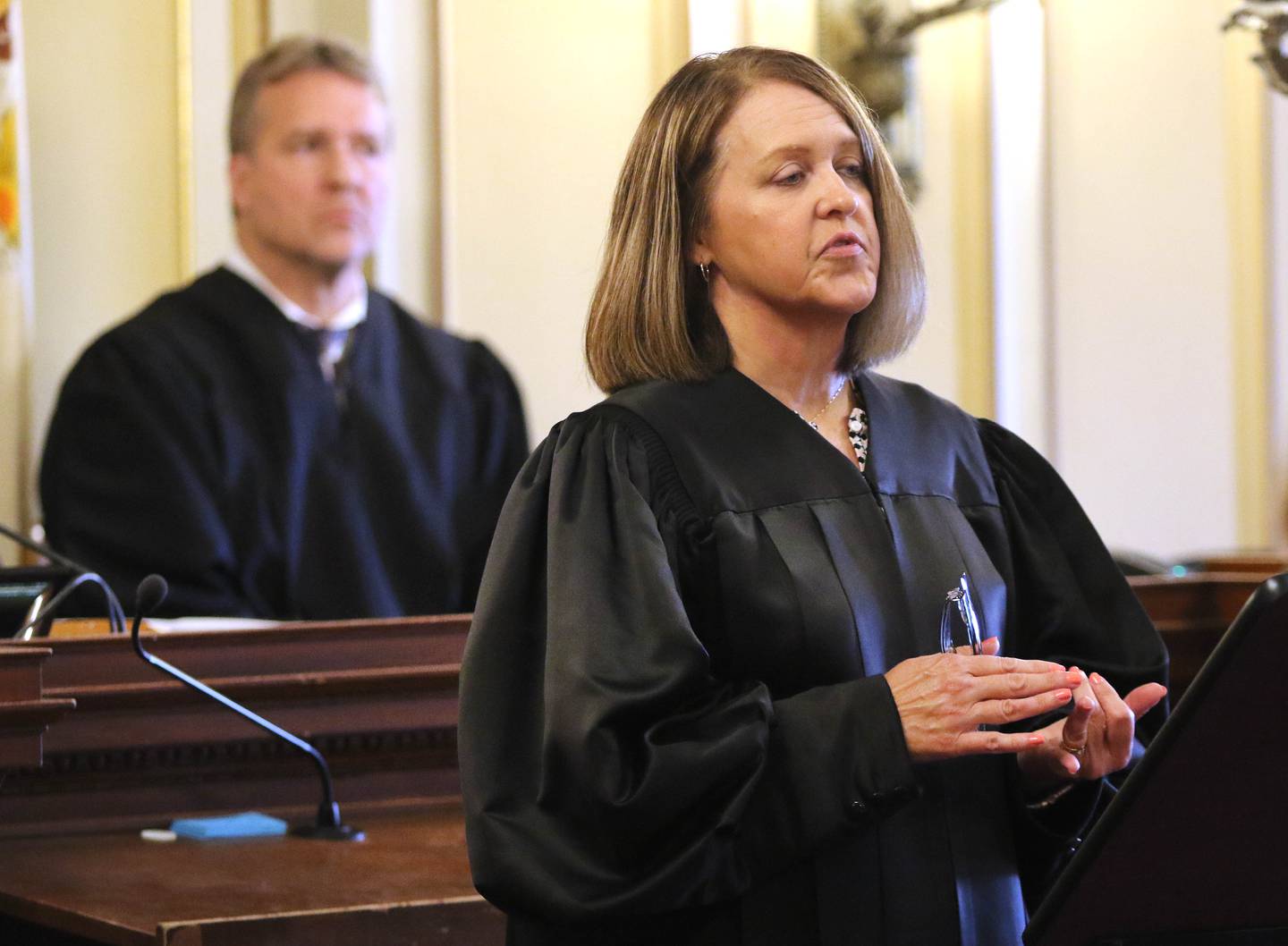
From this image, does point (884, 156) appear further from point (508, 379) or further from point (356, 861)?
point (508, 379)

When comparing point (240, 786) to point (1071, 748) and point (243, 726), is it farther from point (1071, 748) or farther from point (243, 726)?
point (1071, 748)

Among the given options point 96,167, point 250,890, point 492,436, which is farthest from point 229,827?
point 96,167

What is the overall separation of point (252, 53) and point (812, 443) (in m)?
3.33

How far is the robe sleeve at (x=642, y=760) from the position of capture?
68.9 inches

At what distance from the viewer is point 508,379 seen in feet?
15.8

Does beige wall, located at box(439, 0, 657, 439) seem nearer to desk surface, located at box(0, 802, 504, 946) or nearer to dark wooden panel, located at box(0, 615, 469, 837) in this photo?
dark wooden panel, located at box(0, 615, 469, 837)

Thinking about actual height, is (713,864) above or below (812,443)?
below

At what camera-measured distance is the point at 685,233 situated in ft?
6.77

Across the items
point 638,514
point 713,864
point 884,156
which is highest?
point 884,156

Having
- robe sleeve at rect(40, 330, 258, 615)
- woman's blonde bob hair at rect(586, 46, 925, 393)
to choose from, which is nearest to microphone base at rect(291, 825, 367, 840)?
woman's blonde bob hair at rect(586, 46, 925, 393)

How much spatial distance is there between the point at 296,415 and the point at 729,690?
2.92 meters

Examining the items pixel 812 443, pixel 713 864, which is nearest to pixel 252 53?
pixel 812 443

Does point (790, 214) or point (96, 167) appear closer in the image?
point (790, 214)

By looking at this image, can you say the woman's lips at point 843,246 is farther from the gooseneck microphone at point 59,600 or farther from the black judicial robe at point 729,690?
the gooseneck microphone at point 59,600
